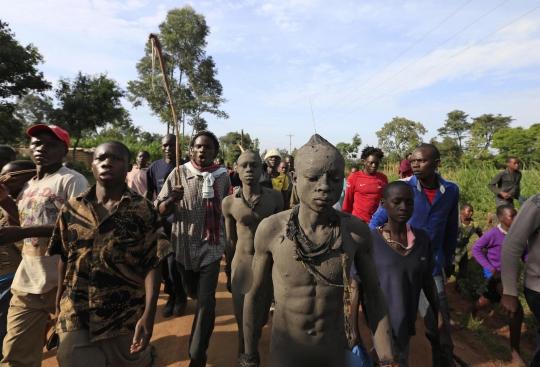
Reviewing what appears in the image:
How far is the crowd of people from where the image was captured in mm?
1683

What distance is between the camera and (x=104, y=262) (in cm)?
180

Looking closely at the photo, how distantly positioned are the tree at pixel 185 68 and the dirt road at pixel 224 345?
19.8 m

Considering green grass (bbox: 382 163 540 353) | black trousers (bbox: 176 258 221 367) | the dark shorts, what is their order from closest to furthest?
black trousers (bbox: 176 258 221 367)
the dark shorts
green grass (bbox: 382 163 540 353)

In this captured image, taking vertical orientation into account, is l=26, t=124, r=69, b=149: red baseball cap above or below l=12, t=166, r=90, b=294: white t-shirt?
above

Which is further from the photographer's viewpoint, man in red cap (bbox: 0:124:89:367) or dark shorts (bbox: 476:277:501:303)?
dark shorts (bbox: 476:277:501:303)

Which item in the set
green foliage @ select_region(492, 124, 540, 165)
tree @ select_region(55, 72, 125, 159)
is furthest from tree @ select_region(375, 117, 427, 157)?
tree @ select_region(55, 72, 125, 159)

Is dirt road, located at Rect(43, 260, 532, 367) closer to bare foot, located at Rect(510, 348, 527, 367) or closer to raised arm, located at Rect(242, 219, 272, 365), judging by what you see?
bare foot, located at Rect(510, 348, 527, 367)

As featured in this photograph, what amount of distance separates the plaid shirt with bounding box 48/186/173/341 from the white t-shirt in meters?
0.46

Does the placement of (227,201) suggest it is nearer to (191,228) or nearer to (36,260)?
(191,228)

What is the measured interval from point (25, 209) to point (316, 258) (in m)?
2.10

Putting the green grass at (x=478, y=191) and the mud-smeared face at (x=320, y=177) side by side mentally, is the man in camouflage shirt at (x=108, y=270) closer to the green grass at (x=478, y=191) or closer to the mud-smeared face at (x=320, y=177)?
the mud-smeared face at (x=320, y=177)

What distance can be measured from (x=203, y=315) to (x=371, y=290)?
170cm

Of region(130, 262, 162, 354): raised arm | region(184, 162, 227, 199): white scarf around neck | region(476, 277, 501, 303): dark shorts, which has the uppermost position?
region(184, 162, 227, 199): white scarf around neck

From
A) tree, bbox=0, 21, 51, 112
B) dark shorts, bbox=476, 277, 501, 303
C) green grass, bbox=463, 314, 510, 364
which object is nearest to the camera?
green grass, bbox=463, 314, 510, 364
